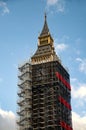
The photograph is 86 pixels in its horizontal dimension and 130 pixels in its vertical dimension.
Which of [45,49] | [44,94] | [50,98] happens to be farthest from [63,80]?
[45,49]

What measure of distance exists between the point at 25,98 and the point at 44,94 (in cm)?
732

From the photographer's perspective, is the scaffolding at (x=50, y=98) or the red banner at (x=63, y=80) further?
the red banner at (x=63, y=80)

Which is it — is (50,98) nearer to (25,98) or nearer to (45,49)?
(25,98)

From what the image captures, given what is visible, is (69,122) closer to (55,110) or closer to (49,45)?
(55,110)

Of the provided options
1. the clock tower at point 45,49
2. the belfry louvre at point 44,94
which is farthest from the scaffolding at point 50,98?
the clock tower at point 45,49

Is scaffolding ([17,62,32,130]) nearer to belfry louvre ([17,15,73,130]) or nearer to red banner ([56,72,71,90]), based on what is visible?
belfry louvre ([17,15,73,130])

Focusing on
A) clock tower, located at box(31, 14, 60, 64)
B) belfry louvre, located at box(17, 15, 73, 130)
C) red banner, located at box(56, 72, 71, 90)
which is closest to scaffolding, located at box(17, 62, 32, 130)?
belfry louvre, located at box(17, 15, 73, 130)

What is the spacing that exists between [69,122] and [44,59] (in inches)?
974

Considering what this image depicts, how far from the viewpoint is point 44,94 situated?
140 metres

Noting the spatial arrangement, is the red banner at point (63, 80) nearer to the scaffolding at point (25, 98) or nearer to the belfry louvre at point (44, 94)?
the belfry louvre at point (44, 94)

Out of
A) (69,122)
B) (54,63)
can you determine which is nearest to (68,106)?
(69,122)

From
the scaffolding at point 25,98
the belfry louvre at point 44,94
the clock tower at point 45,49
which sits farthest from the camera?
the clock tower at point 45,49

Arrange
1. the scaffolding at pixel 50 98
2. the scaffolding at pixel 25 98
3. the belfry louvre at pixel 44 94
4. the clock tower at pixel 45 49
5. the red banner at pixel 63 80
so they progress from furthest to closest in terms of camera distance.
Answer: the clock tower at pixel 45 49 < the red banner at pixel 63 80 < the scaffolding at pixel 25 98 < the belfry louvre at pixel 44 94 < the scaffolding at pixel 50 98

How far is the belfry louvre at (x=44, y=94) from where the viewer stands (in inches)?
5364
